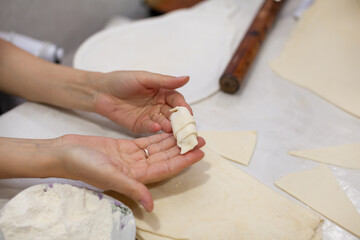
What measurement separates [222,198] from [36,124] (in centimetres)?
92

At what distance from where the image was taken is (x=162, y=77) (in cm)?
111

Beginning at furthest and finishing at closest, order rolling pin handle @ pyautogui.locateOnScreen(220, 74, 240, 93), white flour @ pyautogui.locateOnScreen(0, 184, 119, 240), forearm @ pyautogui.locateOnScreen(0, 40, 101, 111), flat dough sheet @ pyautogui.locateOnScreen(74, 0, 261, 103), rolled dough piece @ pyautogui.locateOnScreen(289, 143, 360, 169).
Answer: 1. flat dough sheet @ pyautogui.locateOnScreen(74, 0, 261, 103)
2. rolling pin handle @ pyautogui.locateOnScreen(220, 74, 240, 93)
3. forearm @ pyautogui.locateOnScreen(0, 40, 101, 111)
4. rolled dough piece @ pyautogui.locateOnScreen(289, 143, 360, 169)
5. white flour @ pyautogui.locateOnScreen(0, 184, 119, 240)

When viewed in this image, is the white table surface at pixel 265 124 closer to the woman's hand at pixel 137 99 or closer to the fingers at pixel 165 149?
the woman's hand at pixel 137 99

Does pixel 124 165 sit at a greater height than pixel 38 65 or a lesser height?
lesser

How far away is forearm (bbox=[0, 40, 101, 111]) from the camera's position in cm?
131

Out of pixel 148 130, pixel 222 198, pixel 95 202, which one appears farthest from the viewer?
pixel 148 130

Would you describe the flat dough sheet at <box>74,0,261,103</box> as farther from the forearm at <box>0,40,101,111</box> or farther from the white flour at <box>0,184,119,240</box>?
the white flour at <box>0,184,119,240</box>

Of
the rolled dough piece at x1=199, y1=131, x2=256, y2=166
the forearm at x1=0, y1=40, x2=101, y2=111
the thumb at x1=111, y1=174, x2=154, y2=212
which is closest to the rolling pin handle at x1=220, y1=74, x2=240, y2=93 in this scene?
the rolled dough piece at x1=199, y1=131, x2=256, y2=166

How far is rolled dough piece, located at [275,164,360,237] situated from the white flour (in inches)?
27.6

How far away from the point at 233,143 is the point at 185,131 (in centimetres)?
37

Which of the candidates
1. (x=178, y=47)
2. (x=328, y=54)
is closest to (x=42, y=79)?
(x=178, y=47)

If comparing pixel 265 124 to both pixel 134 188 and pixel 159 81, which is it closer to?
pixel 159 81

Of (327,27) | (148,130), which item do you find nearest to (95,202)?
(148,130)

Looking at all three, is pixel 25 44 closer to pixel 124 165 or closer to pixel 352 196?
pixel 124 165
